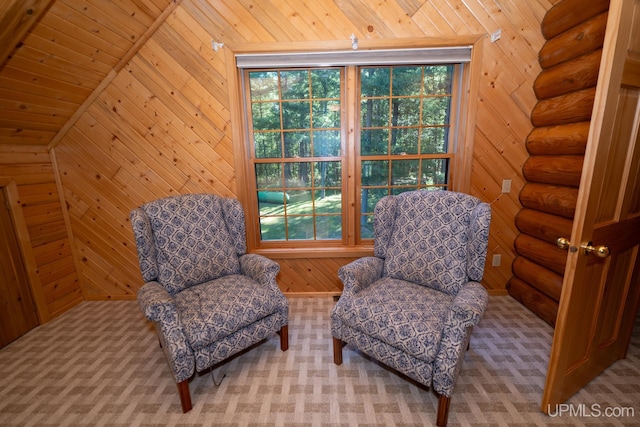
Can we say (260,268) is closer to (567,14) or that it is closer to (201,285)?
(201,285)

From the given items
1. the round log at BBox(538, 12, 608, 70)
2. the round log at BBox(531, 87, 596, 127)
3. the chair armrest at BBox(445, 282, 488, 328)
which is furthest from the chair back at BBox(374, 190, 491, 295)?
the round log at BBox(538, 12, 608, 70)

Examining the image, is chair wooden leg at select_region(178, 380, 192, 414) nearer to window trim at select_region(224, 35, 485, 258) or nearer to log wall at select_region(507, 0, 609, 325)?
window trim at select_region(224, 35, 485, 258)

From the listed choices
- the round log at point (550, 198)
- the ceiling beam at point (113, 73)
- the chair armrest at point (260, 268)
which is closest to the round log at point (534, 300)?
the round log at point (550, 198)

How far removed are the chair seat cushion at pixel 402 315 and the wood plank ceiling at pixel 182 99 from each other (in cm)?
97

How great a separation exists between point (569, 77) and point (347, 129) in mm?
1603

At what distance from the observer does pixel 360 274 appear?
68.6 inches

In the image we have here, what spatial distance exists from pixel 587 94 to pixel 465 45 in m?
0.91

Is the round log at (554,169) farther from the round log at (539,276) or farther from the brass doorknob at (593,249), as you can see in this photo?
the brass doorknob at (593,249)

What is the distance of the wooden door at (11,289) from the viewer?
1968 millimetres

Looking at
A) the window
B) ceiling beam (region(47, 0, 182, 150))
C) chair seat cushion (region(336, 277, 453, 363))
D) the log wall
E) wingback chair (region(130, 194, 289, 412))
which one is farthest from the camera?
the window

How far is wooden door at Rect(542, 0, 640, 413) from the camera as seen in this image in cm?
107

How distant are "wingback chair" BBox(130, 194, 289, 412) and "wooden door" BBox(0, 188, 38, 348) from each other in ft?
3.84

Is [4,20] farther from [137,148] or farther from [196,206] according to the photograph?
[196,206]

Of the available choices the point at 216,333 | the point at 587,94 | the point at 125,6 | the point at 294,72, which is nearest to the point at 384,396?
the point at 216,333
